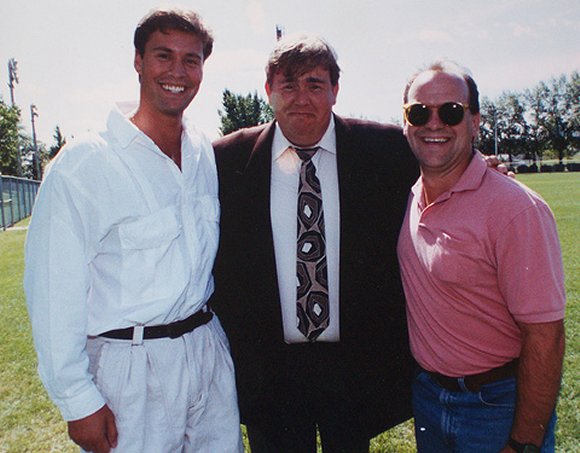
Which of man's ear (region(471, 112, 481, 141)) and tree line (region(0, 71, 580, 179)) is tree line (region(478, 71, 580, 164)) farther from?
man's ear (region(471, 112, 481, 141))

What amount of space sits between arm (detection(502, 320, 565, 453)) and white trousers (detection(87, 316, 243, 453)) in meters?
1.41

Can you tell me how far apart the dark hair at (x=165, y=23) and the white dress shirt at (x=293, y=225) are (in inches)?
33.4

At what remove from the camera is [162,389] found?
241cm

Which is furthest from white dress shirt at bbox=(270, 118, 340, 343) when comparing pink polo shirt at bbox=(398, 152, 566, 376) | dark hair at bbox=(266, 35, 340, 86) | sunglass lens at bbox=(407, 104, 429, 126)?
sunglass lens at bbox=(407, 104, 429, 126)

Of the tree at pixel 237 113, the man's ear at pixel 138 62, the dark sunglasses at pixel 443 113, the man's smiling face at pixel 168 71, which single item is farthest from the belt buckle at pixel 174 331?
the tree at pixel 237 113

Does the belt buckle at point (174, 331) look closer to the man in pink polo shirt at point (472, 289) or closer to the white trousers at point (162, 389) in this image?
the white trousers at point (162, 389)

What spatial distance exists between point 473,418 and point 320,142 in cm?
166

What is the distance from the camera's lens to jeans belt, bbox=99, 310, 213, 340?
238 centimetres

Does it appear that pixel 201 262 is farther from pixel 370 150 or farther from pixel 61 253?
pixel 370 150

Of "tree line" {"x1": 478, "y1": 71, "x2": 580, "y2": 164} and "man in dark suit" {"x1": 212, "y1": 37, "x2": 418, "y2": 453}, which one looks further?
"tree line" {"x1": 478, "y1": 71, "x2": 580, "y2": 164}

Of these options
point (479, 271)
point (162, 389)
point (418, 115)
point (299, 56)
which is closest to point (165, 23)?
point (299, 56)

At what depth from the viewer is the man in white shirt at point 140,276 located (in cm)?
219

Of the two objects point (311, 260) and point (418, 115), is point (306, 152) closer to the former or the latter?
point (311, 260)

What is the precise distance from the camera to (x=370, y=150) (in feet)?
10.2
